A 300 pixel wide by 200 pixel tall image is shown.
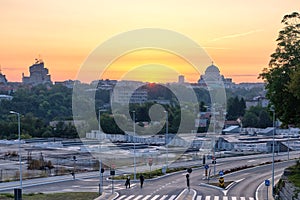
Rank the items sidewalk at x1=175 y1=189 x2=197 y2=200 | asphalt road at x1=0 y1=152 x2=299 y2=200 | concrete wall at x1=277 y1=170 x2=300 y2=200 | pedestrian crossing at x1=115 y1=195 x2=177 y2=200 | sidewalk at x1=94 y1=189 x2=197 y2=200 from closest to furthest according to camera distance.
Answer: concrete wall at x1=277 y1=170 x2=300 y2=200, sidewalk at x1=175 y1=189 x2=197 y2=200, pedestrian crossing at x1=115 y1=195 x2=177 y2=200, sidewalk at x1=94 y1=189 x2=197 y2=200, asphalt road at x1=0 y1=152 x2=299 y2=200

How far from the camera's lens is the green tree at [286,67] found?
34.0m

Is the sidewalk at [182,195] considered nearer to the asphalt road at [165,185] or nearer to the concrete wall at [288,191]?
Answer: the asphalt road at [165,185]

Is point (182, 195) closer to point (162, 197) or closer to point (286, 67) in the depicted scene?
point (162, 197)

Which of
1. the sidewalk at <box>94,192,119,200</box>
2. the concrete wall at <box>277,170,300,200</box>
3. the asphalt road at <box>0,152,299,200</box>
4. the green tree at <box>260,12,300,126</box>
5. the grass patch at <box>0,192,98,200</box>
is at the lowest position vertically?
Result: the asphalt road at <box>0,152,299,200</box>

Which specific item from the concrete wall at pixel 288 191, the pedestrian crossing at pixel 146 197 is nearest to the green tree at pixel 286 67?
the concrete wall at pixel 288 191

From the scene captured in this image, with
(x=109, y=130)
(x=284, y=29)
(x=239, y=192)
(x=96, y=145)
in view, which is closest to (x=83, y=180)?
(x=239, y=192)

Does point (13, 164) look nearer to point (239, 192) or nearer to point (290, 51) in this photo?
point (239, 192)

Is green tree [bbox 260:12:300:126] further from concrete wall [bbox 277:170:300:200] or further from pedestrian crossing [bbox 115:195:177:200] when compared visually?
pedestrian crossing [bbox 115:195:177:200]

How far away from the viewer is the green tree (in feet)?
112

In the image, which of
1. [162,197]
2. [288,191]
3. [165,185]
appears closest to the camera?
[288,191]

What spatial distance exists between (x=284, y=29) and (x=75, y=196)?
18259mm

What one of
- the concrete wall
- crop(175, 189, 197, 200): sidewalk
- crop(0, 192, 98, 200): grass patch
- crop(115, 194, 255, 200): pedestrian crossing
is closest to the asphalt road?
crop(115, 194, 255, 200): pedestrian crossing

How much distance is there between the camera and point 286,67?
34.6 meters

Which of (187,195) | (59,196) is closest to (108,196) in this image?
(59,196)
